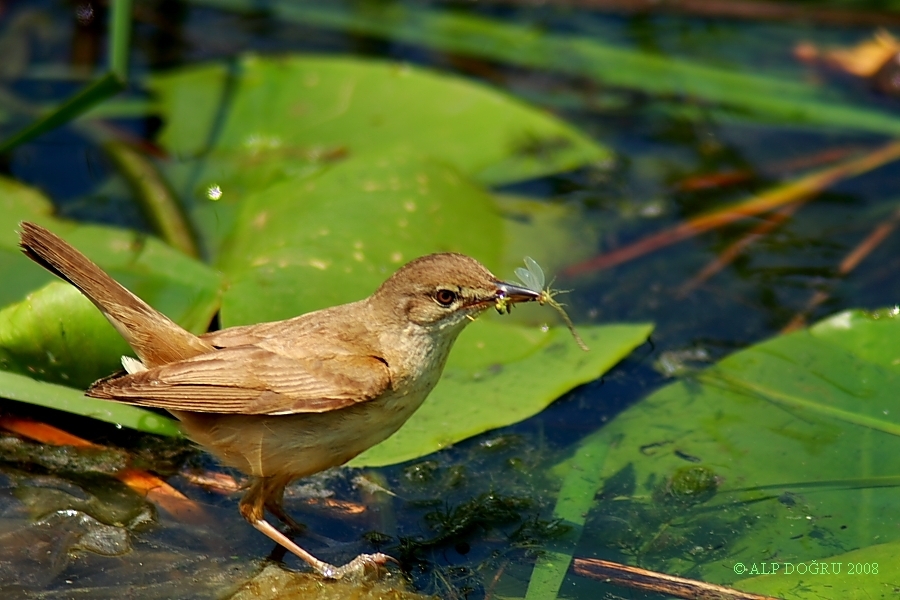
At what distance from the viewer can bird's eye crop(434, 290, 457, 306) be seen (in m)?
4.16

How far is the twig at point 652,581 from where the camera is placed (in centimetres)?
389

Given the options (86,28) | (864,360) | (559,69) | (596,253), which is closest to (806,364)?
(864,360)

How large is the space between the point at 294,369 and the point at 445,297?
0.62 meters

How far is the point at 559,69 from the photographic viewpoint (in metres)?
7.93

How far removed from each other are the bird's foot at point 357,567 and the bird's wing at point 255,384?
579 mm

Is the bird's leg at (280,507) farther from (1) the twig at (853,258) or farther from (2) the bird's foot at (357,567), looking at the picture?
(1) the twig at (853,258)

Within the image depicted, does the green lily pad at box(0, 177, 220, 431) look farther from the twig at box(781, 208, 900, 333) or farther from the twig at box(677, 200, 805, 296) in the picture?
the twig at box(781, 208, 900, 333)

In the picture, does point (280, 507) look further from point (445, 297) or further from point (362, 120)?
point (362, 120)

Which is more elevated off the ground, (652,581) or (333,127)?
(333,127)

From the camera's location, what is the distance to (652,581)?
4012 millimetres

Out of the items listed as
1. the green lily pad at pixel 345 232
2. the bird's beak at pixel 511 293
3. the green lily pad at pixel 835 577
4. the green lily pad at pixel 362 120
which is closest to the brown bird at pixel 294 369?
the bird's beak at pixel 511 293

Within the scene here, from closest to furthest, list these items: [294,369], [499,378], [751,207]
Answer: [294,369] → [499,378] → [751,207]

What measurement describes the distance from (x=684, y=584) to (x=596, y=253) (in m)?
2.70

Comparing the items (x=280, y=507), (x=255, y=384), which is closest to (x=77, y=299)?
(x=255, y=384)
